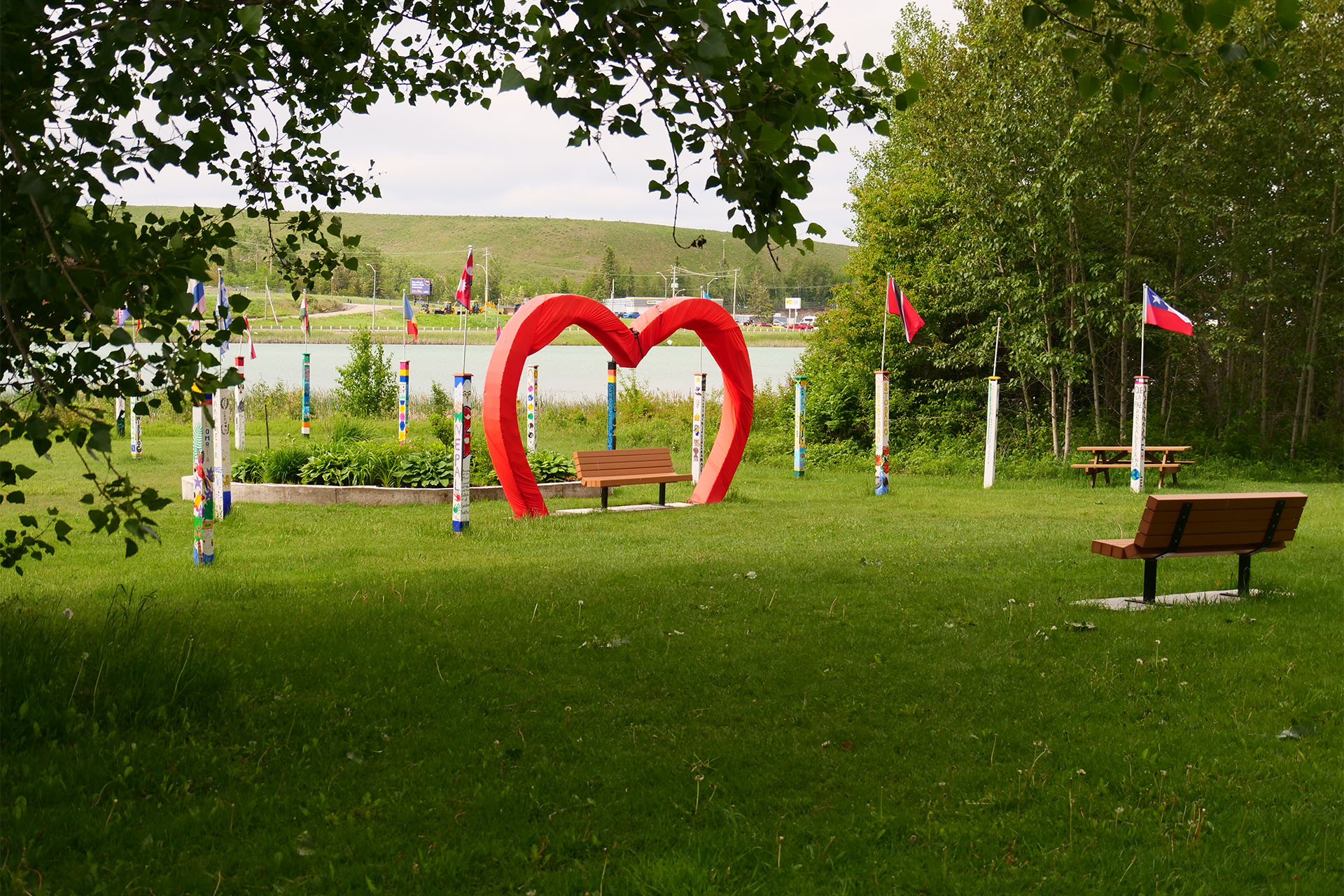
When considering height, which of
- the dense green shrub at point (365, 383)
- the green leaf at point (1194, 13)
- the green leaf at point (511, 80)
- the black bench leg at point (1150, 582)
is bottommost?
the black bench leg at point (1150, 582)

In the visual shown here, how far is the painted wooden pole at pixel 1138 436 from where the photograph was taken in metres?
15.9

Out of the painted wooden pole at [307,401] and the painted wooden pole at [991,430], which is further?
the painted wooden pole at [307,401]

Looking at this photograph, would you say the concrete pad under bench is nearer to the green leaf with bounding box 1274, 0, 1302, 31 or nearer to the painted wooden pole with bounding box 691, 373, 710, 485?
the green leaf with bounding box 1274, 0, 1302, 31

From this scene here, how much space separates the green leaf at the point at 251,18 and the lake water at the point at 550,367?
26006 millimetres

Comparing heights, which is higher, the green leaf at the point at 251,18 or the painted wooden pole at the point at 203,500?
the green leaf at the point at 251,18

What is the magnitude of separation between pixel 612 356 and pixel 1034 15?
1066cm

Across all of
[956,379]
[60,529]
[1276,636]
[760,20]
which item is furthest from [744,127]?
[956,379]

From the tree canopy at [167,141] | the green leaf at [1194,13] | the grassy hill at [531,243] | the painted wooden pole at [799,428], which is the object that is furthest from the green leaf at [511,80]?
the grassy hill at [531,243]

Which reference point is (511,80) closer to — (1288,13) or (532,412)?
(1288,13)

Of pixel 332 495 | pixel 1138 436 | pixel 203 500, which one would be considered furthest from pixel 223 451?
pixel 1138 436

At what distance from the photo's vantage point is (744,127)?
3.64 meters

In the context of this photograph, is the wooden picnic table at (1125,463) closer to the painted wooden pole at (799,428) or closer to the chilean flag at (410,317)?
the painted wooden pole at (799,428)

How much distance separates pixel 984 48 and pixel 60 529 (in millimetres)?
19526

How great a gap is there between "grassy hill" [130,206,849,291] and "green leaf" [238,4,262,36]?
11320 centimetres
